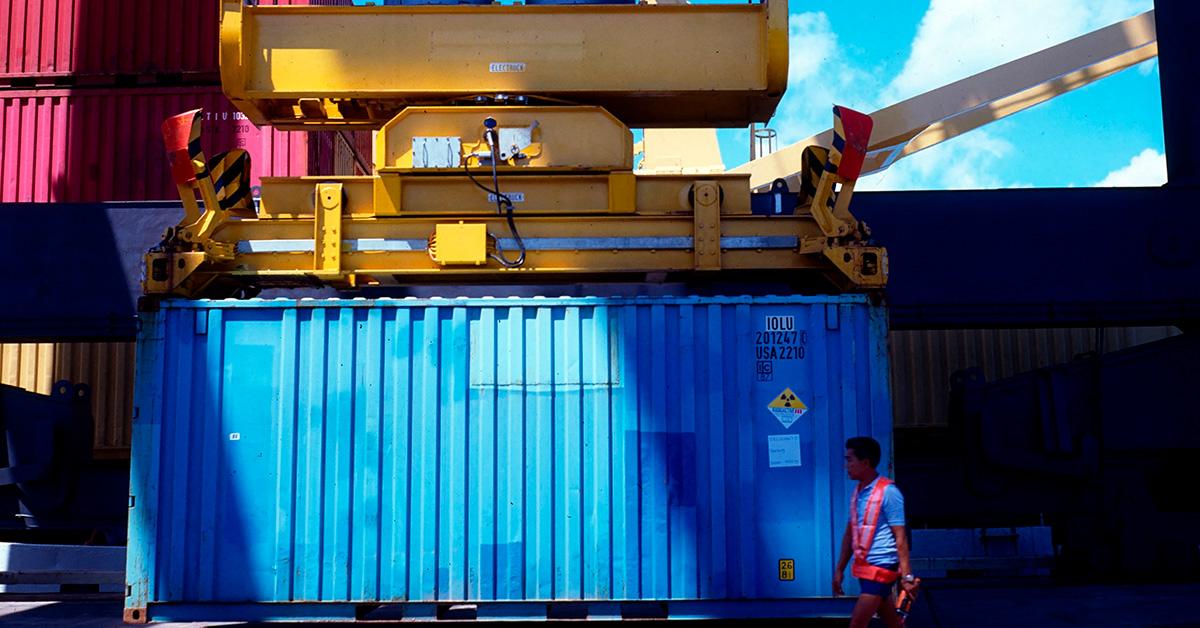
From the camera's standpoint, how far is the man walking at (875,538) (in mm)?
6160

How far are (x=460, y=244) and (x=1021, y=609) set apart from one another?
18.9ft

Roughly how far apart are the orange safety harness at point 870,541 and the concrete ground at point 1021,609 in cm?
197

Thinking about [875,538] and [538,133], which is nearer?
[875,538]

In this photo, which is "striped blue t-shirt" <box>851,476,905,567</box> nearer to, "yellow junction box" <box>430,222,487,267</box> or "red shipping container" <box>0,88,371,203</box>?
"yellow junction box" <box>430,222,487,267</box>

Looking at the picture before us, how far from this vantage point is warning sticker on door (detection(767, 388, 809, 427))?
7309 mm

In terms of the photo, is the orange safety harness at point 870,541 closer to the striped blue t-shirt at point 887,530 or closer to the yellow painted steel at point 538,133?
the striped blue t-shirt at point 887,530

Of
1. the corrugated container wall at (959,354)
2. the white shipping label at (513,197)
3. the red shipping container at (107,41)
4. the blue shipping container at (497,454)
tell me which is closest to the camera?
the blue shipping container at (497,454)

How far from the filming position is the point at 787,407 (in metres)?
7.32

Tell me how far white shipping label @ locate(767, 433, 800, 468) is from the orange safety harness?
96 centimetres

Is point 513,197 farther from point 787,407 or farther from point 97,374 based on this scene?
point 97,374

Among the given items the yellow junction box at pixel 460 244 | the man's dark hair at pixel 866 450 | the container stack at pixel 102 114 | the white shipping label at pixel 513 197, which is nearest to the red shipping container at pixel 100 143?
the container stack at pixel 102 114

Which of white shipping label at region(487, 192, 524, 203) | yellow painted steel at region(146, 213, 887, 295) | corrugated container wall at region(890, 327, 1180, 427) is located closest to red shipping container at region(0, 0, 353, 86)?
yellow painted steel at region(146, 213, 887, 295)

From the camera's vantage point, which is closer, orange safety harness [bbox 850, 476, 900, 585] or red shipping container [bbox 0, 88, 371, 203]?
orange safety harness [bbox 850, 476, 900, 585]

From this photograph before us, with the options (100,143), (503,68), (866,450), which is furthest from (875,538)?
(100,143)
